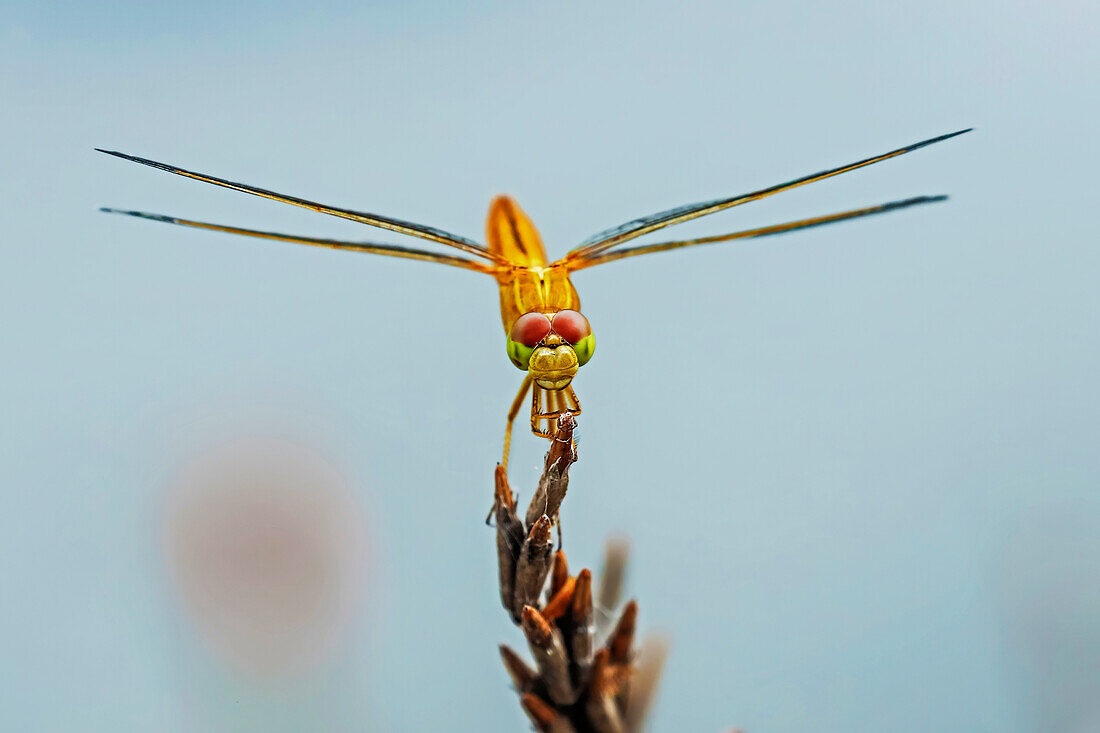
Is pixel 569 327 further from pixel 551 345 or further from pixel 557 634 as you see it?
pixel 557 634

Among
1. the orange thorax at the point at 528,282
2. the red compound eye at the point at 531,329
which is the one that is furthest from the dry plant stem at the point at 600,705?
the orange thorax at the point at 528,282

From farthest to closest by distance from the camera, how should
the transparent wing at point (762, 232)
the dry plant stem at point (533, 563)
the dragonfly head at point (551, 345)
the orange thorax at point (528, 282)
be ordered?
1. the orange thorax at point (528, 282)
2. the dragonfly head at point (551, 345)
3. the dry plant stem at point (533, 563)
4. the transparent wing at point (762, 232)

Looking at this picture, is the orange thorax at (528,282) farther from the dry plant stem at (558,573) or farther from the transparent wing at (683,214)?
the dry plant stem at (558,573)

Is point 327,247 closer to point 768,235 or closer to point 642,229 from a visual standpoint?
point 642,229

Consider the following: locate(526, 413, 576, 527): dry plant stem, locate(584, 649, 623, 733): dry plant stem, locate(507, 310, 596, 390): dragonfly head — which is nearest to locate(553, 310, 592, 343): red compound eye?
locate(507, 310, 596, 390): dragonfly head

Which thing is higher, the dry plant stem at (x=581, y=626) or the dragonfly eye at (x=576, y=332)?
the dragonfly eye at (x=576, y=332)

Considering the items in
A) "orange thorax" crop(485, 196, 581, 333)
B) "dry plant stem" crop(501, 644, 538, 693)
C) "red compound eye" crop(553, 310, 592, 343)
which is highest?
"orange thorax" crop(485, 196, 581, 333)

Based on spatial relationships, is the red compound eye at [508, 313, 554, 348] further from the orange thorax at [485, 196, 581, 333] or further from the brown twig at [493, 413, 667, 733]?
the brown twig at [493, 413, 667, 733]
